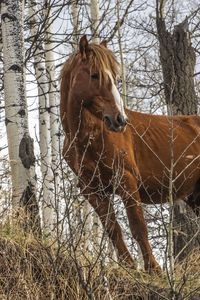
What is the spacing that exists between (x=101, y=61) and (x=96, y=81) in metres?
0.20

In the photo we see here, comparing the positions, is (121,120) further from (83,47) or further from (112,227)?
(112,227)

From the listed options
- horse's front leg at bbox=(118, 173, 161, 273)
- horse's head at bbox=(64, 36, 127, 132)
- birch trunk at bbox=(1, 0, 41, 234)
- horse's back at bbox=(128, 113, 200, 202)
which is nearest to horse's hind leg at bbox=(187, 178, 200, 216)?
horse's back at bbox=(128, 113, 200, 202)

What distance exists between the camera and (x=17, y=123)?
7031 mm

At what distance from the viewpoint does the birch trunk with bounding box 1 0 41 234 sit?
702cm

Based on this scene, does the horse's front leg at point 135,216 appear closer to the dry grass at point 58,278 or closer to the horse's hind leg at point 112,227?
the horse's hind leg at point 112,227

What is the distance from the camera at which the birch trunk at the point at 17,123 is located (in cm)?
702

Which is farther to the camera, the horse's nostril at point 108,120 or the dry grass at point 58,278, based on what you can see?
the horse's nostril at point 108,120

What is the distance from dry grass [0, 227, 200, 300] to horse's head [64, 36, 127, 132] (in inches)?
52.8

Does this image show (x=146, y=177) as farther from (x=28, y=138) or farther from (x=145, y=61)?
(x=145, y=61)

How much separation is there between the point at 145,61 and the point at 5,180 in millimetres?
12522

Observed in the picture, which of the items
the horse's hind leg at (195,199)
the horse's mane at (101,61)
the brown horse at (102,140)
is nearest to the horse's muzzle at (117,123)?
the brown horse at (102,140)

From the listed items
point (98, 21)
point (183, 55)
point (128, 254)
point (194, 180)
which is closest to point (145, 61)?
point (98, 21)

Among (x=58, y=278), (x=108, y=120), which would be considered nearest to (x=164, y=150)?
(x=108, y=120)

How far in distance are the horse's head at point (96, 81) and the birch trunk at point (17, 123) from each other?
0.63 m
